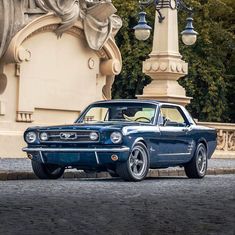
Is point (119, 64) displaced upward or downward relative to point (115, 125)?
upward

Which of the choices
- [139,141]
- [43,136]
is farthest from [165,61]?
[43,136]

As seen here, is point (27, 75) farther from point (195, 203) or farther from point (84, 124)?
point (195, 203)

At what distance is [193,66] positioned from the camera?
1810 inches

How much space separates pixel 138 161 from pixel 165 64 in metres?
9.72

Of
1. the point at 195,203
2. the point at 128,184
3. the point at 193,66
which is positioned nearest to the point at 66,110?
the point at 128,184

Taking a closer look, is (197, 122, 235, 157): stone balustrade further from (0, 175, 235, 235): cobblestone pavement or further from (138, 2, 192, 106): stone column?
(0, 175, 235, 235): cobblestone pavement

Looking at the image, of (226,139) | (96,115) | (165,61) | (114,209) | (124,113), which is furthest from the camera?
(226,139)

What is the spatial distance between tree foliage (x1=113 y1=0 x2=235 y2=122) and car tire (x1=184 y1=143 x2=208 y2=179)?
84.9 feet

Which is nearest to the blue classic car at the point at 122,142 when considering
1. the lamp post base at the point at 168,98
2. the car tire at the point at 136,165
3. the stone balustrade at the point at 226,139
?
the car tire at the point at 136,165

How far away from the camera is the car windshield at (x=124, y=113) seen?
17.4 meters

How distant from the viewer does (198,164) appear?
61.1 feet

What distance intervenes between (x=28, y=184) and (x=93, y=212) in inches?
205

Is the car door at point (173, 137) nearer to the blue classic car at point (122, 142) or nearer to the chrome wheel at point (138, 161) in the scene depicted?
the blue classic car at point (122, 142)

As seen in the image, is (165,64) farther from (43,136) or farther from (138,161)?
(43,136)
